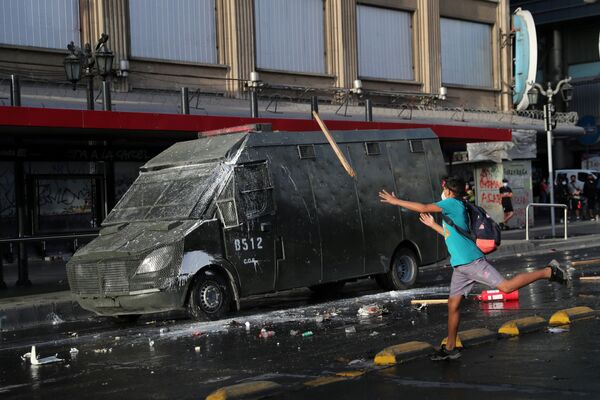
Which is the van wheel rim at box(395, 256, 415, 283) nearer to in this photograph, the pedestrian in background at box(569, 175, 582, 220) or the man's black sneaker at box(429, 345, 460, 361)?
the man's black sneaker at box(429, 345, 460, 361)

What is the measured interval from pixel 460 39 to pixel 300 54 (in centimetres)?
895

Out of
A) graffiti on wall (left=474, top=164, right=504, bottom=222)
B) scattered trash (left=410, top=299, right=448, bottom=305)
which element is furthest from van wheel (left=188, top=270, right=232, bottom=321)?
graffiti on wall (left=474, top=164, right=504, bottom=222)

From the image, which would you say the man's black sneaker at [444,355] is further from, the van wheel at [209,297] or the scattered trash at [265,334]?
the van wheel at [209,297]

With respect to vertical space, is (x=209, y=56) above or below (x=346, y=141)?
above

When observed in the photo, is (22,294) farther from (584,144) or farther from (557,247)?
(584,144)

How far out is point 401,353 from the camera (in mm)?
8547

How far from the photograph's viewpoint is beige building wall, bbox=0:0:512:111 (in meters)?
23.9

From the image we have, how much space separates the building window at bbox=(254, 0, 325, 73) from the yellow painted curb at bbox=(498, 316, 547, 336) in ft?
62.3

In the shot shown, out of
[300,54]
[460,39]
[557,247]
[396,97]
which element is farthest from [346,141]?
[460,39]

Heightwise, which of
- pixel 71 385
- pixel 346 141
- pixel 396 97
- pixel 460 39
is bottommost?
pixel 71 385

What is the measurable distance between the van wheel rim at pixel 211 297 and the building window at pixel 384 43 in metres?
19.7

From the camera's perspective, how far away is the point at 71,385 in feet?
27.9

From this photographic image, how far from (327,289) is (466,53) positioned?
21.9 m

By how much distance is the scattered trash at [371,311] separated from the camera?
1231 centimetres
